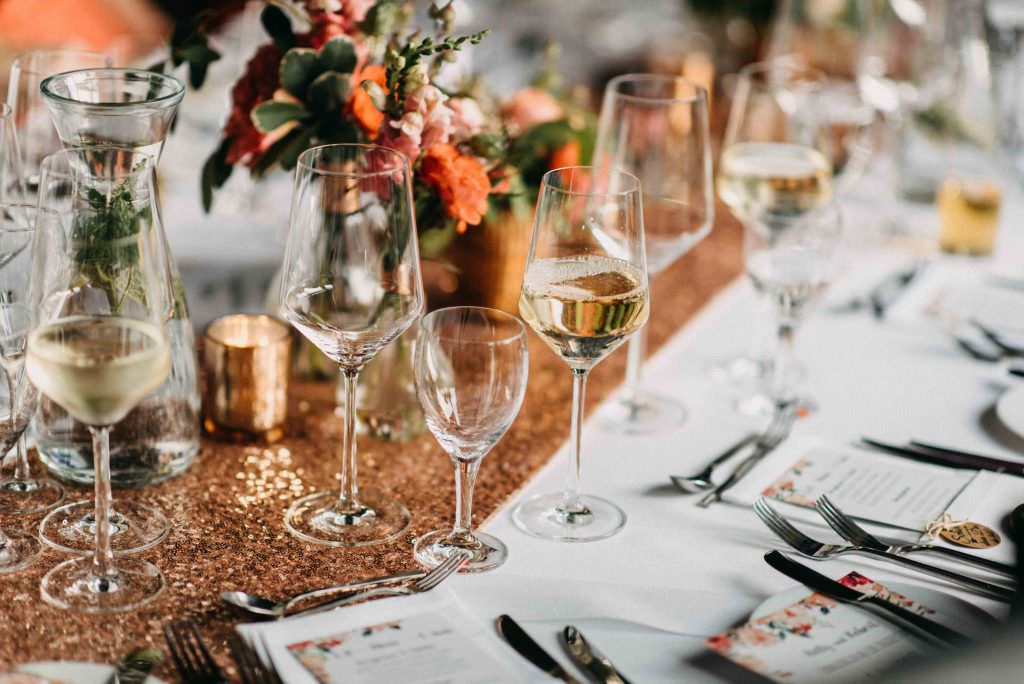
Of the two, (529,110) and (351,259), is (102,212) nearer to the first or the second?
(351,259)

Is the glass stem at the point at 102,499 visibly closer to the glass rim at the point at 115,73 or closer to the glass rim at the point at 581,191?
the glass rim at the point at 115,73

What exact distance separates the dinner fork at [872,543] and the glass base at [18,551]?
77 centimetres

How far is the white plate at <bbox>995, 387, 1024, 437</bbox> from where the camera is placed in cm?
142

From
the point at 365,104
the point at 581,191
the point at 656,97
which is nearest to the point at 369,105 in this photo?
the point at 365,104

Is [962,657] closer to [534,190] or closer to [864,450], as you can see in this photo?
[864,450]

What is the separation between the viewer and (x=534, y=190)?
1603 millimetres

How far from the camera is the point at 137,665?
91 cm

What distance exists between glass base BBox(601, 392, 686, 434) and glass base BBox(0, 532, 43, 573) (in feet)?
2.19

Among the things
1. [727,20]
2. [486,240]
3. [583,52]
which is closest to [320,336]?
[486,240]

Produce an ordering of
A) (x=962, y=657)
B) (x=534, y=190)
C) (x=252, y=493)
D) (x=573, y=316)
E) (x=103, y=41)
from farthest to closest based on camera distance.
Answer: (x=103, y=41), (x=534, y=190), (x=252, y=493), (x=573, y=316), (x=962, y=657)

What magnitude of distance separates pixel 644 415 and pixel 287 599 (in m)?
0.59

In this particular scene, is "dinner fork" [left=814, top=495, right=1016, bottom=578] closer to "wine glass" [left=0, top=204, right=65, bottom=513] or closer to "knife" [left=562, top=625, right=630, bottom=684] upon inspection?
"knife" [left=562, top=625, right=630, bottom=684]

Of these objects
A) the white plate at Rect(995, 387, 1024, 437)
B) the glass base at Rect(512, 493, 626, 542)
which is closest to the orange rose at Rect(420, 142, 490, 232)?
the glass base at Rect(512, 493, 626, 542)

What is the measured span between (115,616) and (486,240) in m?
0.81
